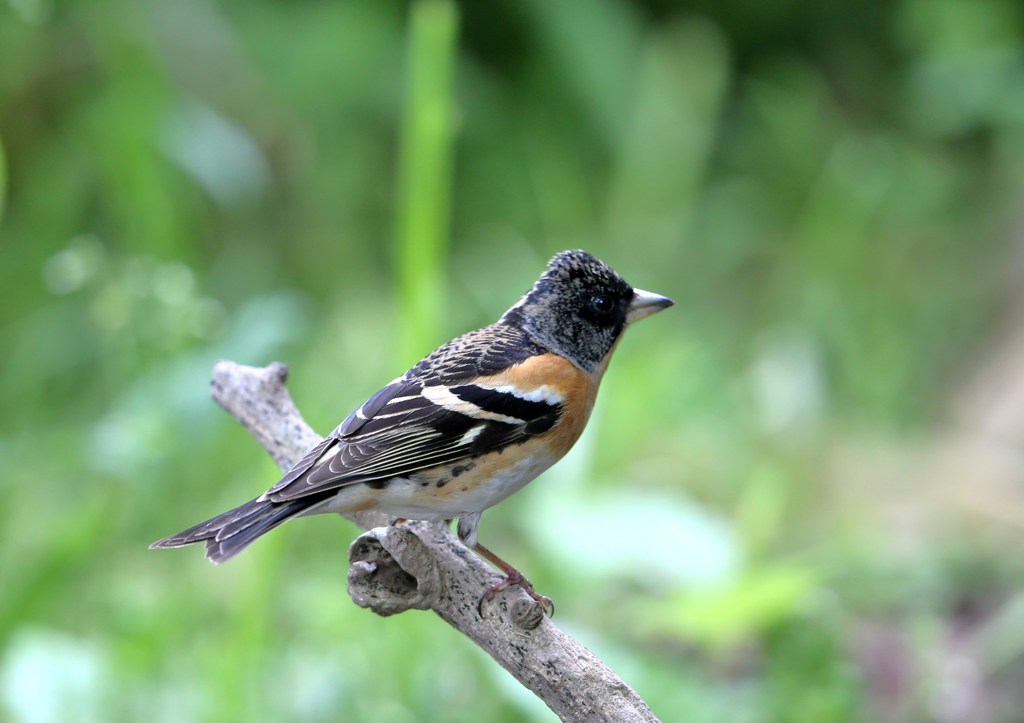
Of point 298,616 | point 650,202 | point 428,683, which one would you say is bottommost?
point 428,683

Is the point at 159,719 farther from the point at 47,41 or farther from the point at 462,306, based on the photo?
the point at 47,41

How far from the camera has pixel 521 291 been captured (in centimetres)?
491

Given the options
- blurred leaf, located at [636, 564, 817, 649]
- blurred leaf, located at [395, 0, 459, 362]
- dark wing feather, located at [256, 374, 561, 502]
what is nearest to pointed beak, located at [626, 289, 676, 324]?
dark wing feather, located at [256, 374, 561, 502]

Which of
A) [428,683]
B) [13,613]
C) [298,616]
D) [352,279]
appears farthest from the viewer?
[352,279]

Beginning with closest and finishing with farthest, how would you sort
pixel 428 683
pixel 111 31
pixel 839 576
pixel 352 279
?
pixel 428 683 → pixel 839 576 → pixel 111 31 → pixel 352 279

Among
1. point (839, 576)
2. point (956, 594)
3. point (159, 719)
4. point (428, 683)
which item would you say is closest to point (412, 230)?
point (428, 683)

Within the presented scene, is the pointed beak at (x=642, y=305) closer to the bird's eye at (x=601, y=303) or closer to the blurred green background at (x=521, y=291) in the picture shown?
the bird's eye at (x=601, y=303)

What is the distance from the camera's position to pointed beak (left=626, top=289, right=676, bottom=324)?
2316 mm

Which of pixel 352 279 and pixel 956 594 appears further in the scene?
pixel 352 279

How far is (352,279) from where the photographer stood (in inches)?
210

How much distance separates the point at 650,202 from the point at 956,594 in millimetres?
2094

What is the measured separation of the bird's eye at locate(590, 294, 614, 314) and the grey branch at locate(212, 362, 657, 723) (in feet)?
1.64

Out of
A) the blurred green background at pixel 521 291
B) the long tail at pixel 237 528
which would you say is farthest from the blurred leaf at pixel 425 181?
the long tail at pixel 237 528

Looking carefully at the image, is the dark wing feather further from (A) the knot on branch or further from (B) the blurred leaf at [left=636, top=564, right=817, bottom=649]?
(B) the blurred leaf at [left=636, top=564, right=817, bottom=649]
